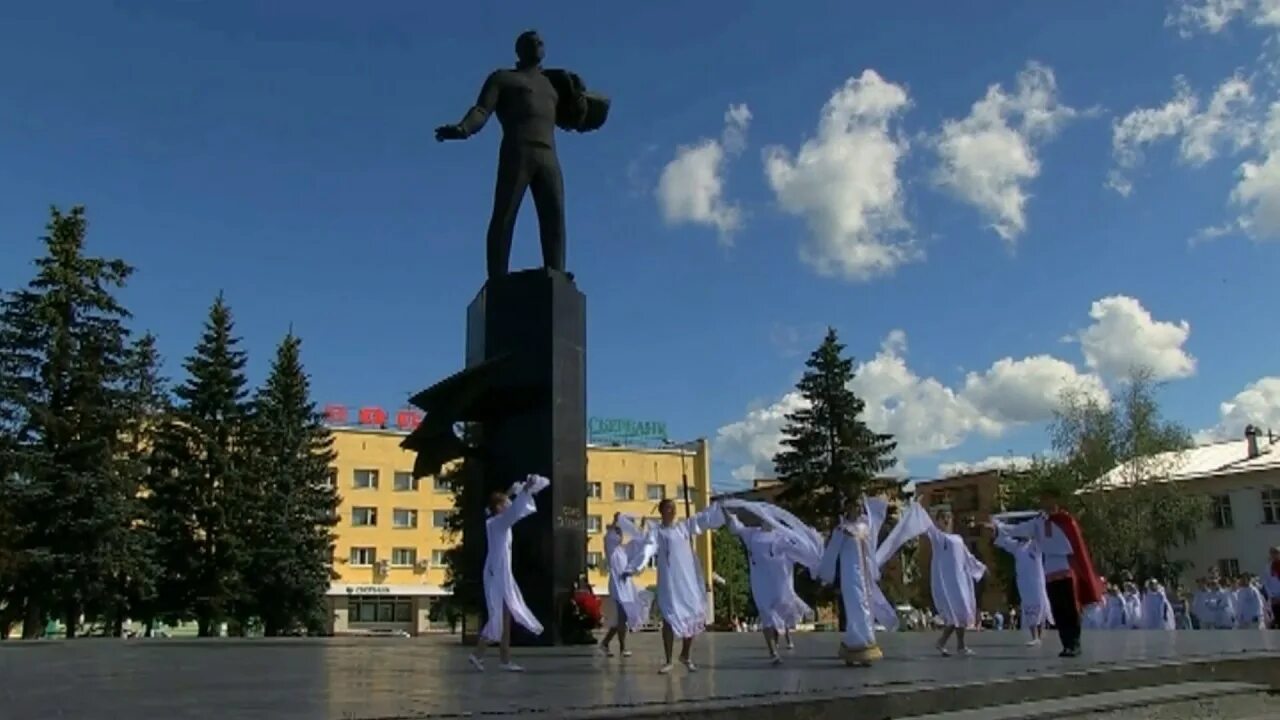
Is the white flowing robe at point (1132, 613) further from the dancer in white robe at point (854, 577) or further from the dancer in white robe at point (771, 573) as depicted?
the dancer in white robe at point (854, 577)

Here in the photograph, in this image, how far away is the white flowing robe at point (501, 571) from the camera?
11295 millimetres

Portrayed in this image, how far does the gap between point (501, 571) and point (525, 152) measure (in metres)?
7.59

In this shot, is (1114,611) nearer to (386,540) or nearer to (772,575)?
(772,575)

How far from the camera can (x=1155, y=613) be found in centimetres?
2995

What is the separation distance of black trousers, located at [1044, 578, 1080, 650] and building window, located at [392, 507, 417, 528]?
5979 cm

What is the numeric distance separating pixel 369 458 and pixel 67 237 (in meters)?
34.1

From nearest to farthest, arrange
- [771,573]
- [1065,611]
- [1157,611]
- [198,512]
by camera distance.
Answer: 1. [1065,611]
2. [771,573]
3. [1157,611]
4. [198,512]

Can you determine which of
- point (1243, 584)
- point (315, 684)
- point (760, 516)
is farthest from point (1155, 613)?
point (315, 684)

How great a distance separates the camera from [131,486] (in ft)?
118

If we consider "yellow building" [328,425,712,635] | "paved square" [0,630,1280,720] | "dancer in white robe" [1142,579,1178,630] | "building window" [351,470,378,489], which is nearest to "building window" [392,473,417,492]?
"yellow building" [328,425,712,635]

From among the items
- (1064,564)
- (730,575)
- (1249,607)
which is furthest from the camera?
(730,575)

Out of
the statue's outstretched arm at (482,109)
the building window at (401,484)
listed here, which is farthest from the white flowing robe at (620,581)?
the building window at (401,484)

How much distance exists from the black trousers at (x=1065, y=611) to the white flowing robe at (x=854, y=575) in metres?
2.12

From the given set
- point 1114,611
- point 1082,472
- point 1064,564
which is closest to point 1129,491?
point 1082,472
